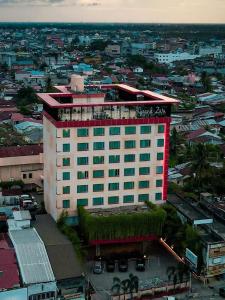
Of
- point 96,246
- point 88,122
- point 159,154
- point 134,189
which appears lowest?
point 96,246

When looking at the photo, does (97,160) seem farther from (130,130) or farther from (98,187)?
(130,130)

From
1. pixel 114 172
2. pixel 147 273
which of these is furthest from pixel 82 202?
pixel 147 273

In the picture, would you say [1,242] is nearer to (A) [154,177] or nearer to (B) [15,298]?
(B) [15,298]

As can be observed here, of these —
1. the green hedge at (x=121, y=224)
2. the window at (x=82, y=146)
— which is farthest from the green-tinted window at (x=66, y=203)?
the window at (x=82, y=146)

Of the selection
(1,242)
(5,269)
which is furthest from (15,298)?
(1,242)

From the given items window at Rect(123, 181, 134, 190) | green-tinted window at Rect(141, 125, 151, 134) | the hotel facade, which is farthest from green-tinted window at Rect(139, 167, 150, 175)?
green-tinted window at Rect(141, 125, 151, 134)

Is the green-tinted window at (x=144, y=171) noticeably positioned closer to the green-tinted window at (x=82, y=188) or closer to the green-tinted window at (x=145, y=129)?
the green-tinted window at (x=145, y=129)

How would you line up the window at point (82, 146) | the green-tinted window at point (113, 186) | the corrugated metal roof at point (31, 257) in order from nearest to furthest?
the corrugated metal roof at point (31, 257) < the window at point (82, 146) < the green-tinted window at point (113, 186)

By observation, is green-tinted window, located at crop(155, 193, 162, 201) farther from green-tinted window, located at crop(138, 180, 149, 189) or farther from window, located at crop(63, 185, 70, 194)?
window, located at crop(63, 185, 70, 194)
